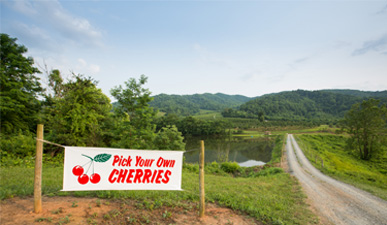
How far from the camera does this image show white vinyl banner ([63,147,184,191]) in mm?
4180

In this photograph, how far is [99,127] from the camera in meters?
16.2

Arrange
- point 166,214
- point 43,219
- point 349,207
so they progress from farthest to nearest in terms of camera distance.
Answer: point 349,207, point 166,214, point 43,219

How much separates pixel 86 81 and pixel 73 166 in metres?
16.2

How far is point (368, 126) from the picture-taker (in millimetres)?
28203

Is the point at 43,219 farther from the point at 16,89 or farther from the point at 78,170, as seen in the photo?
the point at 16,89

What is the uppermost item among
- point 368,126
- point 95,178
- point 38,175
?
point 368,126

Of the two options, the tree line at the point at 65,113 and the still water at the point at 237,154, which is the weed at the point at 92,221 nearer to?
the tree line at the point at 65,113

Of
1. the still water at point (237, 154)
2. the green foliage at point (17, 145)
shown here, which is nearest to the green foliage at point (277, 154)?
the still water at point (237, 154)

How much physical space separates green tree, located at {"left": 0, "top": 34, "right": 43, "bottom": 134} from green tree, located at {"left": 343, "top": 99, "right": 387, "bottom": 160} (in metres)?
45.5

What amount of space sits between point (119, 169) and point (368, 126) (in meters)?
39.3

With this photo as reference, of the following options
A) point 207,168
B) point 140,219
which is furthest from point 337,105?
point 140,219

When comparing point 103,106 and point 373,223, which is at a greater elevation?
point 103,106

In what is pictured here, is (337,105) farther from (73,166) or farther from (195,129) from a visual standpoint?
(73,166)

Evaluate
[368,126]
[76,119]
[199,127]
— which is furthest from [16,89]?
[199,127]
